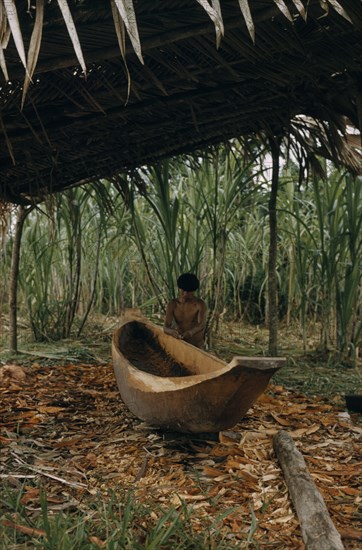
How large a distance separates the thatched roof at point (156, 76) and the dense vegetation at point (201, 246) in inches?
21.8

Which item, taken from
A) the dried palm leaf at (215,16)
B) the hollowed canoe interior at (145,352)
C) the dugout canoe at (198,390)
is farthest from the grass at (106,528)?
the hollowed canoe interior at (145,352)

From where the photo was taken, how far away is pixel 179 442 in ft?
10.2

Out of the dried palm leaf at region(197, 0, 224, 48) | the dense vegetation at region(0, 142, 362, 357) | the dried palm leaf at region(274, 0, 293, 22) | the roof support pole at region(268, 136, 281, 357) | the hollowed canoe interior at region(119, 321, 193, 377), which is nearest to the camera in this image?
the dried palm leaf at region(197, 0, 224, 48)

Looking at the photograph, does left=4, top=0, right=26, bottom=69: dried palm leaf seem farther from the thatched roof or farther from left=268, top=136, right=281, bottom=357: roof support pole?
left=268, top=136, right=281, bottom=357: roof support pole

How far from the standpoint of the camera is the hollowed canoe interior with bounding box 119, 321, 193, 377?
4133 mm

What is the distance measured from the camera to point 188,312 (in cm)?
438

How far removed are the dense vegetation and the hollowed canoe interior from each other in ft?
2.80

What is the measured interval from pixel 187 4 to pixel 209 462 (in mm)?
1942

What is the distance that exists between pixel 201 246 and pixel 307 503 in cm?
342

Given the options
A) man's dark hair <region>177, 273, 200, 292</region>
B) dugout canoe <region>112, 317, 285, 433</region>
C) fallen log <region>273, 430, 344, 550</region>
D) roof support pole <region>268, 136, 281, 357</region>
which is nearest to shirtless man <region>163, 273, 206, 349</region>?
man's dark hair <region>177, 273, 200, 292</region>

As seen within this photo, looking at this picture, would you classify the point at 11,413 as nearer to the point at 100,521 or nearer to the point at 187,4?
the point at 100,521

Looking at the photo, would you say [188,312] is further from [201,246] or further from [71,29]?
[71,29]

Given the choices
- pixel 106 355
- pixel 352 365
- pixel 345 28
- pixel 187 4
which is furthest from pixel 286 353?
pixel 187 4

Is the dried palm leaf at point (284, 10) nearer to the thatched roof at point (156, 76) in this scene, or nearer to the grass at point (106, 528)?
the thatched roof at point (156, 76)
